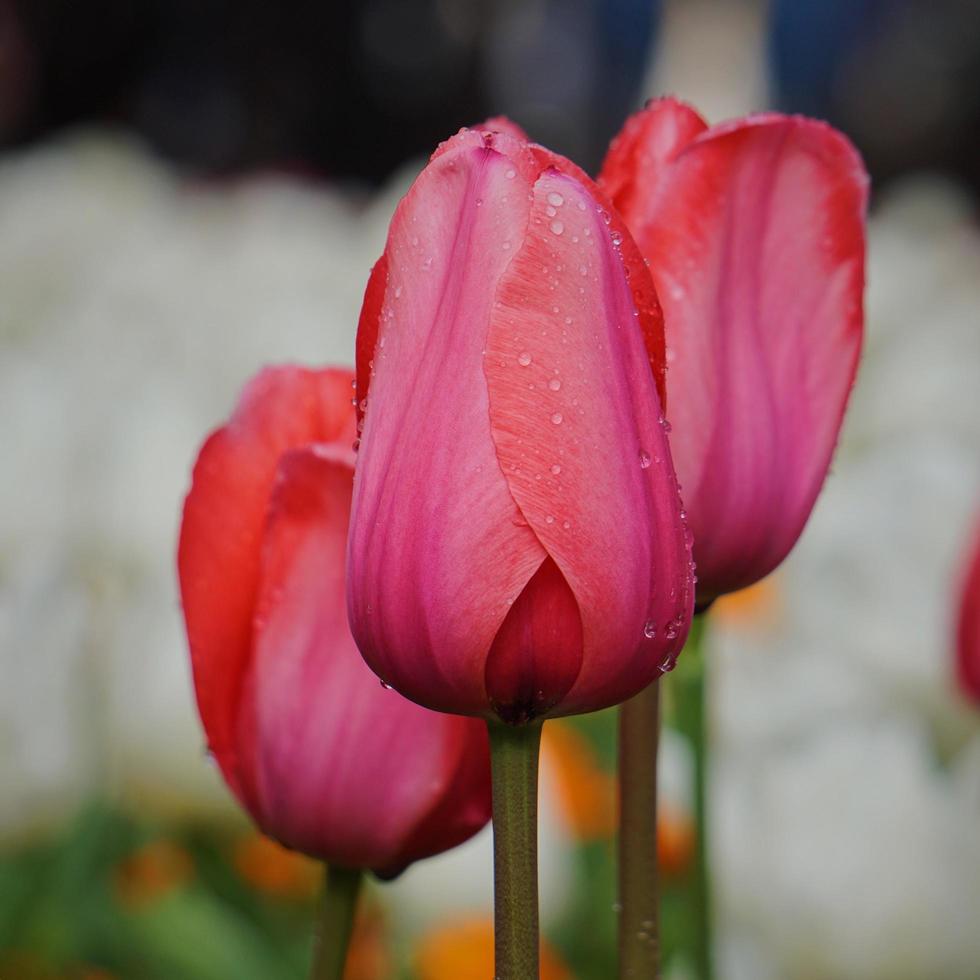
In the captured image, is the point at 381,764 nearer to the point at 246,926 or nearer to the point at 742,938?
the point at 742,938

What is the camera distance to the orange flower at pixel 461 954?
704mm

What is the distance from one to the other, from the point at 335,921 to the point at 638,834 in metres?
0.07

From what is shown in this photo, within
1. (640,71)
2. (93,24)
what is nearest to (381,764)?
(93,24)

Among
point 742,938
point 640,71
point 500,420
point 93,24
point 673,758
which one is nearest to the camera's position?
point 500,420

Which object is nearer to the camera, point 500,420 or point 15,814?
point 500,420

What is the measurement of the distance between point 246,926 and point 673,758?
255 millimetres

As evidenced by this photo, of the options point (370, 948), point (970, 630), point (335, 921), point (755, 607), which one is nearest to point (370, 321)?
point (335, 921)

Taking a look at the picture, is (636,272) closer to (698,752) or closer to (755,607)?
(698,752)

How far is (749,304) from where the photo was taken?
1.11ft

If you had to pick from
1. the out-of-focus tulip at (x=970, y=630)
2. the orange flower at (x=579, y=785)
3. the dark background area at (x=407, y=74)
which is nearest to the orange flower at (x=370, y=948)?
the orange flower at (x=579, y=785)

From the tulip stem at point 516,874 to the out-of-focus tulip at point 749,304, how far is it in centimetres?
8

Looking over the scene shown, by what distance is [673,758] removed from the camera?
799 mm

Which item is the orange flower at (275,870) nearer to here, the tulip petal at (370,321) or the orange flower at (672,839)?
the orange flower at (672,839)

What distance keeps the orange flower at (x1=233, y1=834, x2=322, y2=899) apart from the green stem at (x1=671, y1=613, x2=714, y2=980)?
17.8 inches
